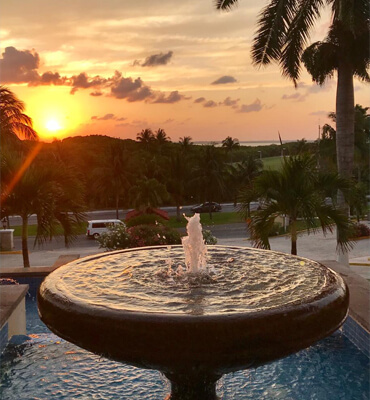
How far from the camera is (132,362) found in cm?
309

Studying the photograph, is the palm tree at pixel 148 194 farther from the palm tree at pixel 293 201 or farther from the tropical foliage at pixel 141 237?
the palm tree at pixel 293 201

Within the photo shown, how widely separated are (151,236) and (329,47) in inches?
320

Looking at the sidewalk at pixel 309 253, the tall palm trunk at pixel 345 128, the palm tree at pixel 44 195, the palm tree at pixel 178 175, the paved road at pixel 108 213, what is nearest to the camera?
the palm tree at pixel 44 195

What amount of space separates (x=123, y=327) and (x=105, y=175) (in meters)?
49.0

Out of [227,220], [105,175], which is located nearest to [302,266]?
[227,220]

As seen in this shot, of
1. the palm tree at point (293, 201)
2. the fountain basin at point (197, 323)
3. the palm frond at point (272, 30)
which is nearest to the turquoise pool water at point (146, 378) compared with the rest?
the fountain basin at point (197, 323)

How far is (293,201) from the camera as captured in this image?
1013 cm

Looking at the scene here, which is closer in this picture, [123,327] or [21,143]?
[123,327]

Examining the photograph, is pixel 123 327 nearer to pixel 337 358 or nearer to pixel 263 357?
pixel 263 357

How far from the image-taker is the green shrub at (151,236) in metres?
13.6

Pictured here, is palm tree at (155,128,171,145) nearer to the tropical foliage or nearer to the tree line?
the tree line

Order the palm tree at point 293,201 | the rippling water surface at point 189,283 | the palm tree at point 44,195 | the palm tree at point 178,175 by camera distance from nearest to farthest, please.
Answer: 1. the rippling water surface at point 189,283
2. the palm tree at point 293,201
3. the palm tree at point 44,195
4. the palm tree at point 178,175

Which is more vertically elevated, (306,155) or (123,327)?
(306,155)

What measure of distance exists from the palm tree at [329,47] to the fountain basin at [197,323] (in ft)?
32.5
